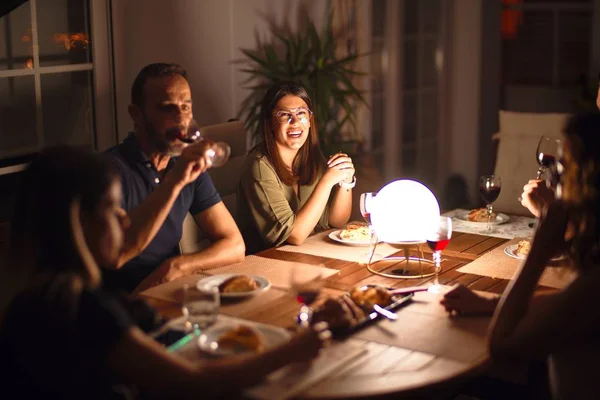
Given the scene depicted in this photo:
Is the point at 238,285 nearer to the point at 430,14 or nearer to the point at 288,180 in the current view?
the point at 288,180

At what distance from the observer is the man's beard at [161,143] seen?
9.10 feet

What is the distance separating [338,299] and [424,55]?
14.3 ft

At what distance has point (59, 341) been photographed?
1.53 meters

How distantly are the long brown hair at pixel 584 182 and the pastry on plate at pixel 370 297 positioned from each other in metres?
0.50

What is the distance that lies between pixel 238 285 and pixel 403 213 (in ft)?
1.90

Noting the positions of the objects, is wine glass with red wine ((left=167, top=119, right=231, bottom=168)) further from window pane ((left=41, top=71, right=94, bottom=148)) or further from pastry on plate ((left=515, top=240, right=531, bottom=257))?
window pane ((left=41, top=71, right=94, bottom=148))

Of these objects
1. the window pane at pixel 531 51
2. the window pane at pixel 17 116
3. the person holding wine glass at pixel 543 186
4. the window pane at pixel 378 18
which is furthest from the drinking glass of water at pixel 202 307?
the window pane at pixel 531 51

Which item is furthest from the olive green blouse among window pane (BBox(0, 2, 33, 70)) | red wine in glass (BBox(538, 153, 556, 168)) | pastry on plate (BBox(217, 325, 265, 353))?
pastry on plate (BBox(217, 325, 265, 353))

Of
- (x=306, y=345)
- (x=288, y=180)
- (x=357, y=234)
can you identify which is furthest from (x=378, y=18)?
(x=306, y=345)

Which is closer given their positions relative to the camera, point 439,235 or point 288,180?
point 439,235

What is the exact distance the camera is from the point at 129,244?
254 cm

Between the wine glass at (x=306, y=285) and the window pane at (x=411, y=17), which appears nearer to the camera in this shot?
the wine glass at (x=306, y=285)

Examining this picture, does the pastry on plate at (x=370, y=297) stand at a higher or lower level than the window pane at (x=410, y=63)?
lower

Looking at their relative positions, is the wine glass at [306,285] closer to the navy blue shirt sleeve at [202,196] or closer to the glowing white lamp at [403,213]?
the glowing white lamp at [403,213]
